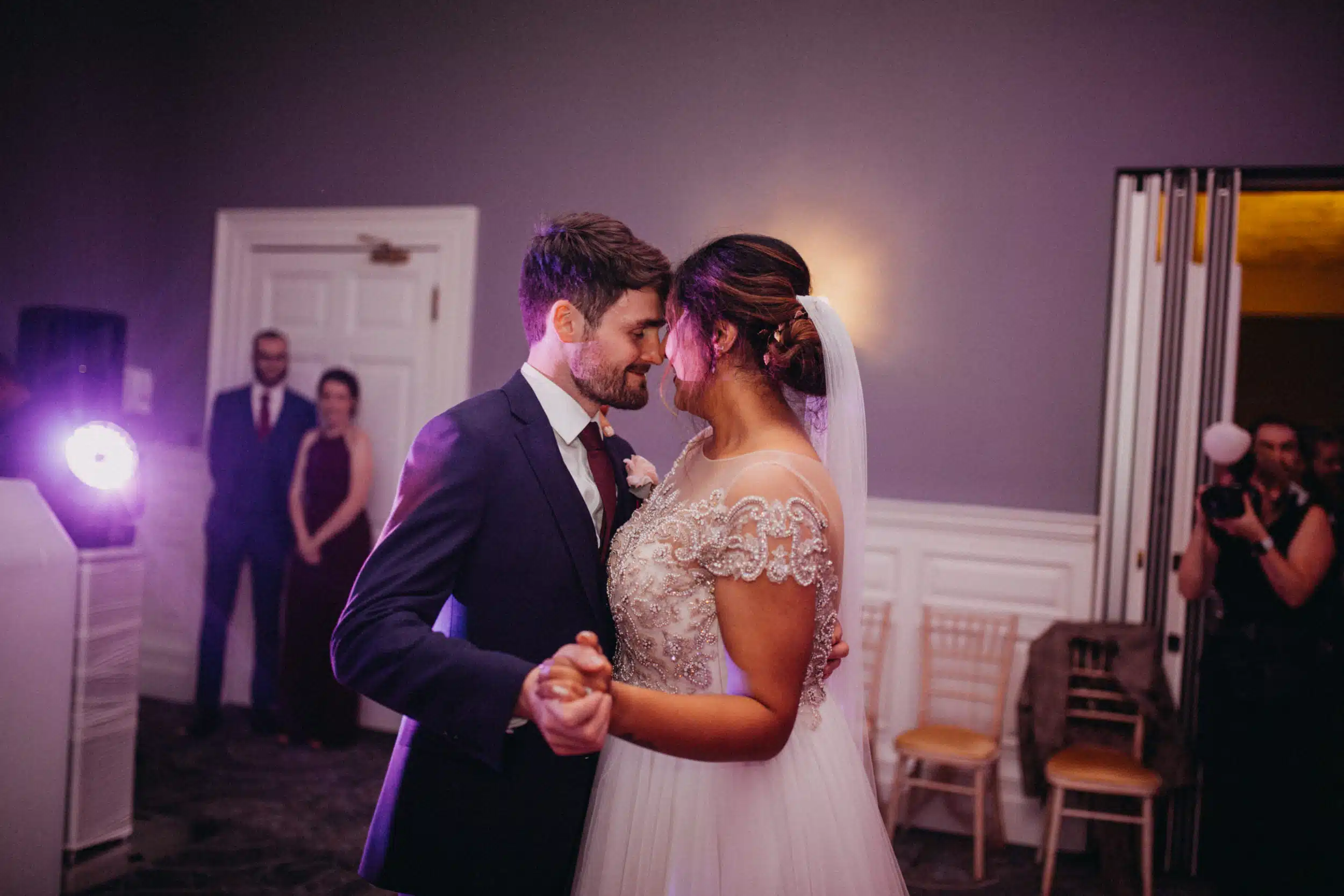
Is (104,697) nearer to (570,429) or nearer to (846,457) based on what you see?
(570,429)

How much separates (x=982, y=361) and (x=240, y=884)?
3411mm

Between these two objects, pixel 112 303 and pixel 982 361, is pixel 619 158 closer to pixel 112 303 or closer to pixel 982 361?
pixel 982 361

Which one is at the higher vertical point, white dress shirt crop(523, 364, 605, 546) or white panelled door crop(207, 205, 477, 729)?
white panelled door crop(207, 205, 477, 729)

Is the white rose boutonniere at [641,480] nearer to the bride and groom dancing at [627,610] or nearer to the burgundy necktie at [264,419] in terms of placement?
the bride and groom dancing at [627,610]

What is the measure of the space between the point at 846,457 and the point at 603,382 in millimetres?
476

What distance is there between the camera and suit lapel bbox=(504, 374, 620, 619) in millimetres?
1527

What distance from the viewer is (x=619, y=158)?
476 centimetres

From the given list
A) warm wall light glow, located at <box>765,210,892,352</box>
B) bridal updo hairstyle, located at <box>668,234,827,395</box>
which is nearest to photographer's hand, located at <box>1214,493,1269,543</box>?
warm wall light glow, located at <box>765,210,892,352</box>

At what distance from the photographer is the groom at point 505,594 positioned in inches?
50.8

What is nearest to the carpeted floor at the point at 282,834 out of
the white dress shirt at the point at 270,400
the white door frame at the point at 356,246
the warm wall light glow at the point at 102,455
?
the warm wall light glow at the point at 102,455

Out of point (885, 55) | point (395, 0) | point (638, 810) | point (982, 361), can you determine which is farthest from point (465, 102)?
point (638, 810)

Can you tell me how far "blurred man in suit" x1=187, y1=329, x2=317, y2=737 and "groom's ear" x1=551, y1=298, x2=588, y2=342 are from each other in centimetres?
371

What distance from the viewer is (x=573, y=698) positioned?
119cm

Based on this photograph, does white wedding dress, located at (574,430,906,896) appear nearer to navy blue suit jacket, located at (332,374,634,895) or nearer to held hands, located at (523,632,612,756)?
navy blue suit jacket, located at (332,374,634,895)
